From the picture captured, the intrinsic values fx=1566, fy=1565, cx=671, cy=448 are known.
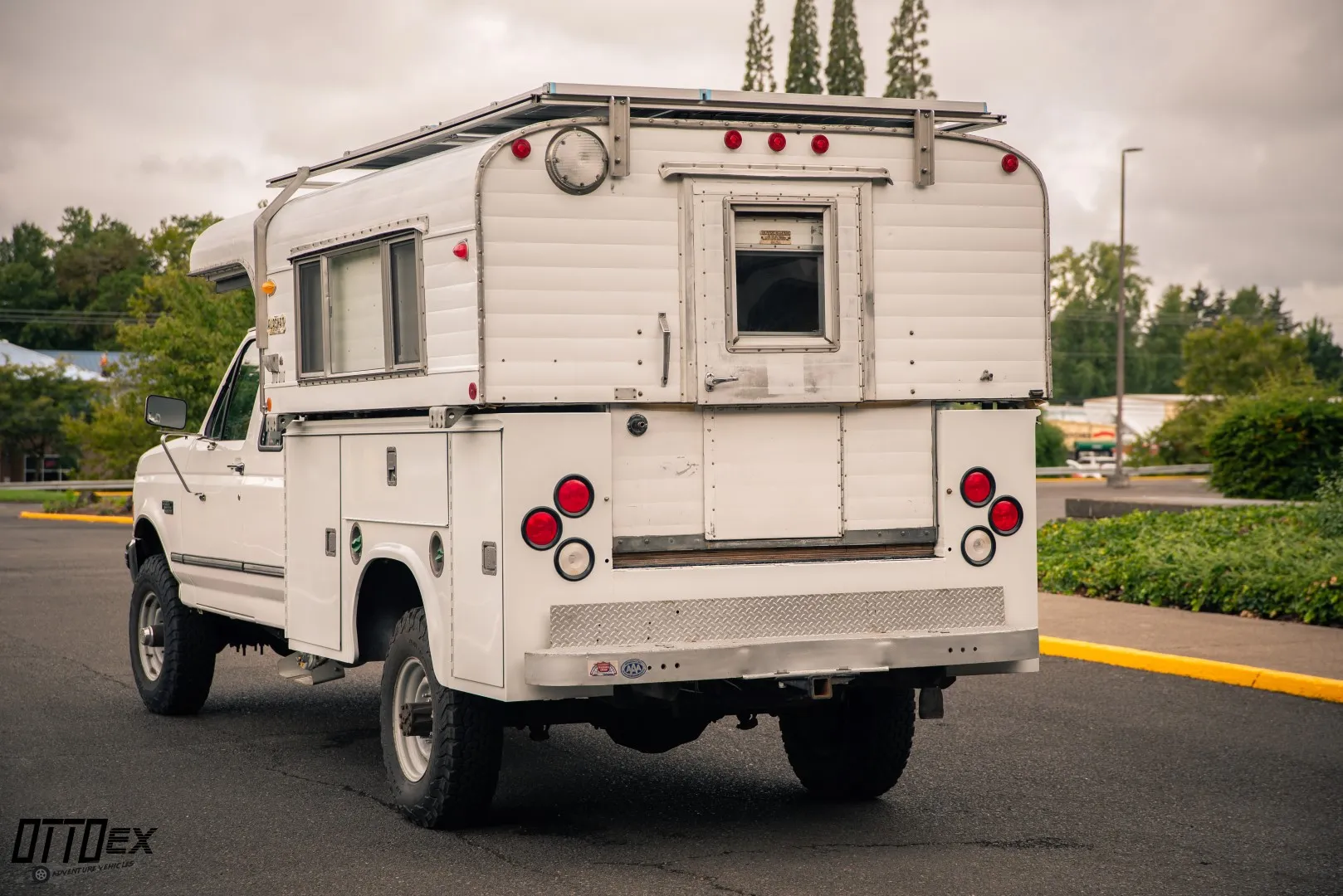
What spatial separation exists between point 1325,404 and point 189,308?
2117 centimetres

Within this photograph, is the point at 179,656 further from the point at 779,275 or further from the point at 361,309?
the point at 779,275

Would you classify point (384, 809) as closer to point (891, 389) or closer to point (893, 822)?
point (893, 822)

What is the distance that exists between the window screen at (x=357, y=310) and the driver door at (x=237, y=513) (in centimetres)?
105

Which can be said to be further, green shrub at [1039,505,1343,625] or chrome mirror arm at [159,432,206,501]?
green shrub at [1039,505,1343,625]

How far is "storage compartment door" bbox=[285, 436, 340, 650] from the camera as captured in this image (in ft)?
24.5

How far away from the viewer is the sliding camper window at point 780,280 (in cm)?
648

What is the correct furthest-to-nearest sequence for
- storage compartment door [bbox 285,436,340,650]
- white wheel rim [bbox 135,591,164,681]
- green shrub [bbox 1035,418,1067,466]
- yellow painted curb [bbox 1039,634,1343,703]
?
green shrub [bbox 1035,418,1067,466] < yellow painted curb [bbox 1039,634,1343,703] < white wheel rim [bbox 135,591,164,681] < storage compartment door [bbox 285,436,340,650]

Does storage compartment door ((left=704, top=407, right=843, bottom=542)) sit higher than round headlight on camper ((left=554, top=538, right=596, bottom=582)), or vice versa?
storage compartment door ((left=704, top=407, right=843, bottom=542))

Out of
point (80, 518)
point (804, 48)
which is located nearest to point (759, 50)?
point (804, 48)

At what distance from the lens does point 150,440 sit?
1563 inches

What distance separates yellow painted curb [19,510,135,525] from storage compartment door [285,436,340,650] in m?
23.7

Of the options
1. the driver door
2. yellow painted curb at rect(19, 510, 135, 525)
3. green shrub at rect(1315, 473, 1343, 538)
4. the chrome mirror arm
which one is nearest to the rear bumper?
the driver door

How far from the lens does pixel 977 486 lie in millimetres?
6750

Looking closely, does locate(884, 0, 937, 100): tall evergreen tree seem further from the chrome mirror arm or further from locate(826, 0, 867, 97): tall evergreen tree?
the chrome mirror arm
